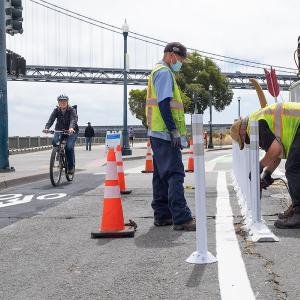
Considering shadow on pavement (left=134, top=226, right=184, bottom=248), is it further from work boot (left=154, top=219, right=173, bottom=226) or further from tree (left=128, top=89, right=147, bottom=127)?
tree (left=128, top=89, right=147, bottom=127)

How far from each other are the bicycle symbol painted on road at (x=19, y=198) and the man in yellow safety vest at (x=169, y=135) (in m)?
2.89

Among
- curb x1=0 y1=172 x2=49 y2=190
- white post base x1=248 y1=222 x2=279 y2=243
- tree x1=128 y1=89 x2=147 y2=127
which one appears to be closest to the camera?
white post base x1=248 y1=222 x2=279 y2=243

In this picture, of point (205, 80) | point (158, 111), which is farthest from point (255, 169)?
point (205, 80)

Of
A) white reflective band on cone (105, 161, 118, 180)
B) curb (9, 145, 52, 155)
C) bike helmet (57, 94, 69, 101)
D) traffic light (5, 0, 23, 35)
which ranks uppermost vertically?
traffic light (5, 0, 23, 35)

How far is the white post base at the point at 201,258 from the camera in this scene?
3822 millimetres

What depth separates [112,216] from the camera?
201 inches

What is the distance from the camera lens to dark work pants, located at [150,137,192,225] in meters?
5.29

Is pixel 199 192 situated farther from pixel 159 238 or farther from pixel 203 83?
pixel 203 83

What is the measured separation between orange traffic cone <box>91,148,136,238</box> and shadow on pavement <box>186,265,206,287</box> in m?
1.39

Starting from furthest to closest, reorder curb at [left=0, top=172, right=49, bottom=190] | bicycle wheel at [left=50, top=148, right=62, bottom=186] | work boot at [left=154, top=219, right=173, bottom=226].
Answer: curb at [left=0, top=172, right=49, bottom=190] → bicycle wheel at [left=50, top=148, right=62, bottom=186] → work boot at [left=154, top=219, right=173, bottom=226]

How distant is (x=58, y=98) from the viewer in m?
10.4

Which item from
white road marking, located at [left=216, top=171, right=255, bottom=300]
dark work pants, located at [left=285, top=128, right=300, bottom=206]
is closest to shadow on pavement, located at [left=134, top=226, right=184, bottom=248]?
white road marking, located at [left=216, top=171, right=255, bottom=300]

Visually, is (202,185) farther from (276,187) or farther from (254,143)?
(276,187)

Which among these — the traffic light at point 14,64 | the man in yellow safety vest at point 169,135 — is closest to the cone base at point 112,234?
the man in yellow safety vest at point 169,135
